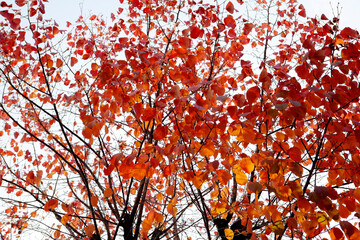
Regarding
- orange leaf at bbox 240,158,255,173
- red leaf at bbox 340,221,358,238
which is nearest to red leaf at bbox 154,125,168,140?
orange leaf at bbox 240,158,255,173

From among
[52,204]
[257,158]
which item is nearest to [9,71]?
[52,204]

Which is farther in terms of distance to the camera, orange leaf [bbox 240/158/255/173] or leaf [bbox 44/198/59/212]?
leaf [bbox 44/198/59/212]

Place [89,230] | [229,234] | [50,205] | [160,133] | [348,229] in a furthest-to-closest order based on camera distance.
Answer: [229,234], [50,205], [89,230], [160,133], [348,229]

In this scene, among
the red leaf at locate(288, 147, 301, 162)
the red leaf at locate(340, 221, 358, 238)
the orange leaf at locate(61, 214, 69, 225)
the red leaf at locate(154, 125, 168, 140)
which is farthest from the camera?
the orange leaf at locate(61, 214, 69, 225)

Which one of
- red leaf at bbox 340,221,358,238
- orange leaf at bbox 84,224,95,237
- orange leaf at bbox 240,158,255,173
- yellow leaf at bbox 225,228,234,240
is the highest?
orange leaf at bbox 240,158,255,173

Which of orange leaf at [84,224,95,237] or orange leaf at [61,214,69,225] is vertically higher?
orange leaf at [61,214,69,225]

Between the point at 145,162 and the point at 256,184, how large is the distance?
1371 millimetres

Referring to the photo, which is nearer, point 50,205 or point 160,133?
point 160,133

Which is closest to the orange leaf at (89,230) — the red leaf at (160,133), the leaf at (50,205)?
the leaf at (50,205)

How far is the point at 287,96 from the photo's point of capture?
298cm

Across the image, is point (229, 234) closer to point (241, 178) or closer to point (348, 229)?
point (241, 178)

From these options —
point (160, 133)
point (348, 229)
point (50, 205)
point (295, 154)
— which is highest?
point (160, 133)

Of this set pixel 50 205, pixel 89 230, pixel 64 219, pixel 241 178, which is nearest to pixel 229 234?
pixel 241 178

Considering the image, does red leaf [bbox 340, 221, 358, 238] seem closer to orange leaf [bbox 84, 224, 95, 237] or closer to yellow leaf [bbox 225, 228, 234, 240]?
yellow leaf [bbox 225, 228, 234, 240]
